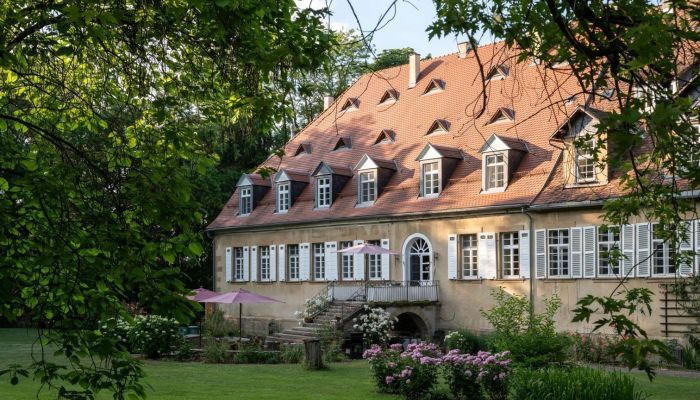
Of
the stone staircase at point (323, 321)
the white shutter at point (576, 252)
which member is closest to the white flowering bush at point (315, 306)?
the stone staircase at point (323, 321)

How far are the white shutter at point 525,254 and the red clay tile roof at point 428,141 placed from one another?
3.19ft

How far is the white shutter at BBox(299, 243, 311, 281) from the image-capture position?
32.6 metres

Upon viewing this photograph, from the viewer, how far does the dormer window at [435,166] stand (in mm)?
28375

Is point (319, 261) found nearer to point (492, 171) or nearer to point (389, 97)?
point (389, 97)

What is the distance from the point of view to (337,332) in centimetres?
2566

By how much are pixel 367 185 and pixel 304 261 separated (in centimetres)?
386

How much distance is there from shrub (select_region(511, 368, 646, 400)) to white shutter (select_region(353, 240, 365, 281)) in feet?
61.6

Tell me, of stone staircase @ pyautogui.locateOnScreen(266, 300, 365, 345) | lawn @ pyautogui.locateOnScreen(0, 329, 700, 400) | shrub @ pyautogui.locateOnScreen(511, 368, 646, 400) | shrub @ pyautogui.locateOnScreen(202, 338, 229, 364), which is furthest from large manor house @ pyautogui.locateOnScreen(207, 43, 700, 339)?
shrub @ pyautogui.locateOnScreen(511, 368, 646, 400)

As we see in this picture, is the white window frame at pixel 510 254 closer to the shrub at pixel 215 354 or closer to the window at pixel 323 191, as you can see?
the window at pixel 323 191

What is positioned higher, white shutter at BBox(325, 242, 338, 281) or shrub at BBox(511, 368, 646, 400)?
white shutter at BBox(325, 242, 338, 281)

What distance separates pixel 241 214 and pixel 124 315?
98.1 ft

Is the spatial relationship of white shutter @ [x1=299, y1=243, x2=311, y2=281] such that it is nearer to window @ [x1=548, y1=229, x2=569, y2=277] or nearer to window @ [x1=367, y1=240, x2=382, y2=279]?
window @ [x1=367, y1=240, x2=382, y2=279]

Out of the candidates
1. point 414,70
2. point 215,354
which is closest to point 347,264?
point 414,70

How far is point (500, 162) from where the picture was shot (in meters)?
26.8
